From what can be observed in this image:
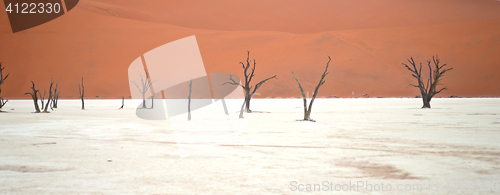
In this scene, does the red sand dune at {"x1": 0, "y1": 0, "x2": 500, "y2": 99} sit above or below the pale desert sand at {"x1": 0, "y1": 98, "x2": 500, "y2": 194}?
above

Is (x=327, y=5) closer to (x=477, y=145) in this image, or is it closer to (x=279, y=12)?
(x=279, y=12)

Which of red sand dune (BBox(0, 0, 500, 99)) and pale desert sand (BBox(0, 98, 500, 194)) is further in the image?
red sand dune (BBox(0, 0, 500, 99))

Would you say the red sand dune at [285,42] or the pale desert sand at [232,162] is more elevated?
the red sand dune at [285,42]

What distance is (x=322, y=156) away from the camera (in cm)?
790

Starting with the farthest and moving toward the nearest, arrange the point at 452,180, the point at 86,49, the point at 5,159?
1. the point at 86,49
2. the point at 5,159
3. the point at 452,180

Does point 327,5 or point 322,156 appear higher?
point 327,5

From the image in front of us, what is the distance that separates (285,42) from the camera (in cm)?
7338

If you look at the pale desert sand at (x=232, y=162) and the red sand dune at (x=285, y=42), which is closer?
the pale desert sand at (x=232, y=162)

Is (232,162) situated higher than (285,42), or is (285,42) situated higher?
(285,42)

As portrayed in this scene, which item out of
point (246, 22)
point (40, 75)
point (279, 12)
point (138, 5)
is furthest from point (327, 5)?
point (40, 75)

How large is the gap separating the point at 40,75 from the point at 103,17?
17316 mm

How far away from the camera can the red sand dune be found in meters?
65.7

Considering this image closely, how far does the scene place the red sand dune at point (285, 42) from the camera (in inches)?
2586

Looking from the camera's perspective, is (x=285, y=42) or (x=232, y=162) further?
(x=285, y=42)
